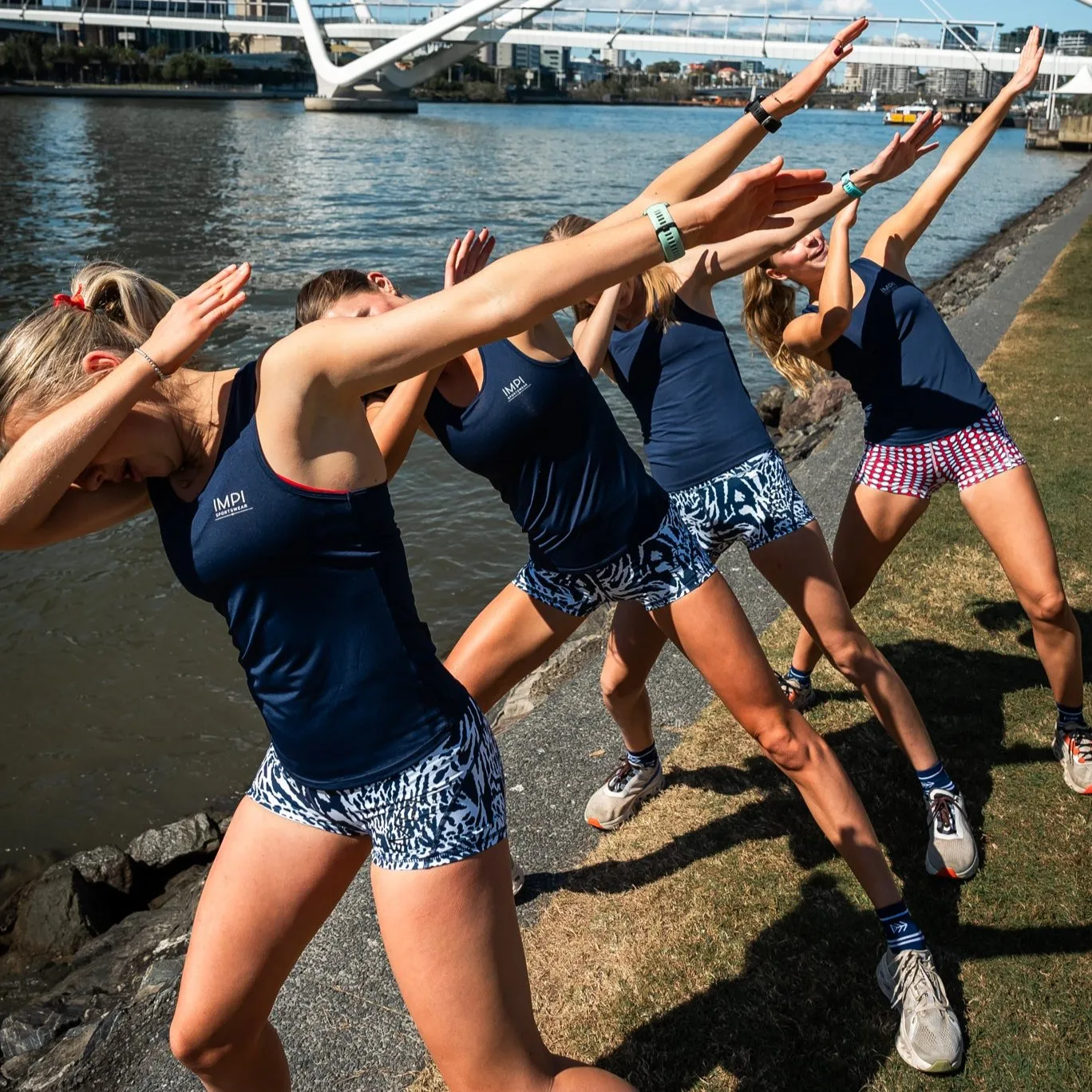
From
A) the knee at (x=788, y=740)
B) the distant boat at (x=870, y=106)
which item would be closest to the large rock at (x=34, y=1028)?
the knee at (x=788, y=740)

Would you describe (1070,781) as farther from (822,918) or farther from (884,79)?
(884,79)

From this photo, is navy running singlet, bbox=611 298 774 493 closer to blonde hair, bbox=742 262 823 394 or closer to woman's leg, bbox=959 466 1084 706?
blonde hair, bbox=742 262 823 394

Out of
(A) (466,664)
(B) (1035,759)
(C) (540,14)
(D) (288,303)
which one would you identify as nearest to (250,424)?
(A) (466,664)

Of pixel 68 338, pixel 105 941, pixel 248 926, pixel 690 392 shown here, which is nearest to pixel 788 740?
pixel 690 392

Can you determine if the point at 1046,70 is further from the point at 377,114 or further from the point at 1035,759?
the point at 1035,759

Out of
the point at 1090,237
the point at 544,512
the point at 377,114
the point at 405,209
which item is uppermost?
the point at 544,512

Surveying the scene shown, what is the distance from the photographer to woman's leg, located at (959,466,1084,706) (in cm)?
370

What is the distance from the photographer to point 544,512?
2.88 meters

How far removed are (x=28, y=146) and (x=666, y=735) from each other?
140 feet

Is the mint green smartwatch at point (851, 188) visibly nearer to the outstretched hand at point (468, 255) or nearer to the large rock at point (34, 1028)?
the outstretched hand at point (468, 255)

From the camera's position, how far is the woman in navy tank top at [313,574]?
1.82 meters

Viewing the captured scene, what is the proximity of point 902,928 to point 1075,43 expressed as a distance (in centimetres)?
9328

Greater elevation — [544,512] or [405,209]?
[544,512]

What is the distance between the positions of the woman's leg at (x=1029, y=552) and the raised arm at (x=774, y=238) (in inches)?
43.7
